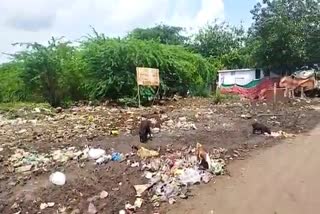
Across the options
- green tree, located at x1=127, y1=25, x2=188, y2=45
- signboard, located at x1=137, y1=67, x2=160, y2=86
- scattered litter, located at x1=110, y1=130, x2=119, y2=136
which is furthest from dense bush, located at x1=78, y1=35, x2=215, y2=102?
green tree, located at x1=127, y1=25, x2=188, y2=45

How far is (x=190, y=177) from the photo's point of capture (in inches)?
212

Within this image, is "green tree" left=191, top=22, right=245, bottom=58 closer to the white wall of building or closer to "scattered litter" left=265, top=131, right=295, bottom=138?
the white wall of building

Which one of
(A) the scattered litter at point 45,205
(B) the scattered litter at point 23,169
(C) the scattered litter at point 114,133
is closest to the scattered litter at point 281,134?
(C) the scattered litter at point 114,133

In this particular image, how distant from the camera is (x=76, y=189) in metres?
5.17

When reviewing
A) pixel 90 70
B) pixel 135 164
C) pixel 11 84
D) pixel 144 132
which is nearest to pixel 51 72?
pixel 90 70

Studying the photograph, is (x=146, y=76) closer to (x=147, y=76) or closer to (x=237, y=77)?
(x=147, y=76)

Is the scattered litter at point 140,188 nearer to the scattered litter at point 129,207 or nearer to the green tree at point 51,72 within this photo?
the scattered litter at point 129,207

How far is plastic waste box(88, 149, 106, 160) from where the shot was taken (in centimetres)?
629

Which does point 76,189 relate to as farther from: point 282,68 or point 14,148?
point 282,68

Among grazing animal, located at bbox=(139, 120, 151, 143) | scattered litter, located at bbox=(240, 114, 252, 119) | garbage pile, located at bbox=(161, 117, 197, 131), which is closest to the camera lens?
grazing animal, located at bbox=(139, 120, 151, 143)

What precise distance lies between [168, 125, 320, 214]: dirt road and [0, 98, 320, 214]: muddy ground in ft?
1.30

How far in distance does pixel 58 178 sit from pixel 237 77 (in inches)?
955

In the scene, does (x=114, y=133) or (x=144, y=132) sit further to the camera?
(x=114, y=133)

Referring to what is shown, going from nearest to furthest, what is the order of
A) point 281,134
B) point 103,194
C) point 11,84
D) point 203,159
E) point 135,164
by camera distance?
point 103,194
point 203,159
point 135,164
point 281,134
point 11,84
